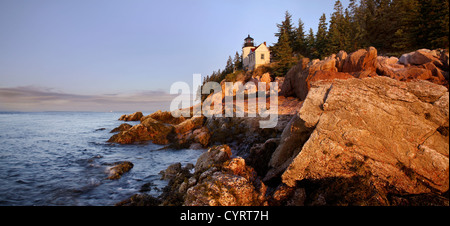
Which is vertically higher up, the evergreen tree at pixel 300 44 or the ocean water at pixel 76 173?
the evergreen tree at pixel 300 44

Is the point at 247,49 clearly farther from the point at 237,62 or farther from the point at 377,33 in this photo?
the point at 377,33

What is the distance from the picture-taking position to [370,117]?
6.75 meters

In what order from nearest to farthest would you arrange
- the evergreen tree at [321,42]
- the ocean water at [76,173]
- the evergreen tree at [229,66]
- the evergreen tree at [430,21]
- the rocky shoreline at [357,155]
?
the rocky shoreline at [357,155], the ocean water at [76,173], the evergreen tree at [430,21], the evergreen tree at [321,42], the evergreen tree at [229,66]

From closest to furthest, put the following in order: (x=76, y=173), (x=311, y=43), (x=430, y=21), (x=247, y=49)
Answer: (x=76, y=173) < (x=430, y=21) < (x=311, y=43) < (x=247, y=49)

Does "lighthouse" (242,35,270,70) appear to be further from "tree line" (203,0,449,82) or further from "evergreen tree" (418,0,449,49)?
"evergreen tree" (418,0,449,49)

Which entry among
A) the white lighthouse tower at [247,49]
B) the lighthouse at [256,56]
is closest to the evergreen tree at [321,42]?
the lighthouse at [256,56]

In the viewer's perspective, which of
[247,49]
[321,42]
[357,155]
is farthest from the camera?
[247,49]

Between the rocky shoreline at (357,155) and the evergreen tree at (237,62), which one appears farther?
the evergreen tree at (237,62)

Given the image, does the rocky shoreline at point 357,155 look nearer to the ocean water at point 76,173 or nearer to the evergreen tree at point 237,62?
Answer: the ocean water at point 76,173

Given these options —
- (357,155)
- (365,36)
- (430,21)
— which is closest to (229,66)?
(365,36)

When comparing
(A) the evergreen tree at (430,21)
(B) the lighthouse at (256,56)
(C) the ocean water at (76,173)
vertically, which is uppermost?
(B) the lighthouse at (256,56)

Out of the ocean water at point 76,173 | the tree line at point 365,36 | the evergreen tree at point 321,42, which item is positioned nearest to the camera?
the ocean water at point 76,173

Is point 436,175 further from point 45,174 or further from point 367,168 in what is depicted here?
point 45,174

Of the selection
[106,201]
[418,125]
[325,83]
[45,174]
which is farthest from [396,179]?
[45,174]
